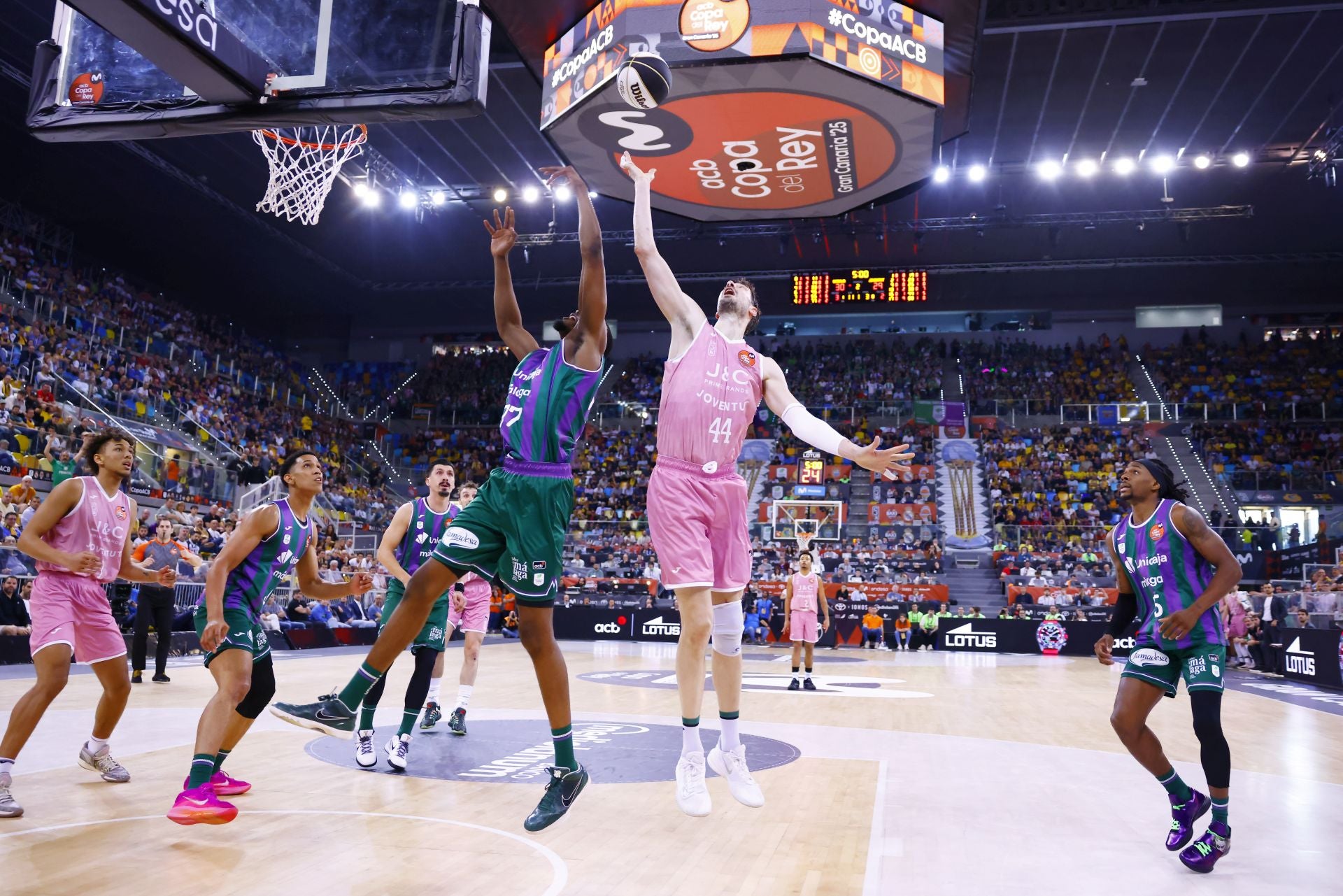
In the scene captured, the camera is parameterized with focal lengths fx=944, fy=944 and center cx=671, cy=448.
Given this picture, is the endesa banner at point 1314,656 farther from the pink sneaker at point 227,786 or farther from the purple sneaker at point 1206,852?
the pink sneaker at point 227,786

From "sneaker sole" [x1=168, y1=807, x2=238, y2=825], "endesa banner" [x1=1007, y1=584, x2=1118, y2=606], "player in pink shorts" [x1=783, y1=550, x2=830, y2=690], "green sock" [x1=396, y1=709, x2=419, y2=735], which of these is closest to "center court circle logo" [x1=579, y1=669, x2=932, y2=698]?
"player in pink shorts" [x1=783, y1=550, x2=830, y2=690]

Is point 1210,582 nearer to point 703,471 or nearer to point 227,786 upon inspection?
point 703,471

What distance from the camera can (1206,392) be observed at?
3041 cm

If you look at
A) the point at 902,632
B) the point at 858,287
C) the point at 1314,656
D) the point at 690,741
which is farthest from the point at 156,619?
the point at 858,287

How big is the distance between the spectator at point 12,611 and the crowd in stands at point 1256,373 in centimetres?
3059

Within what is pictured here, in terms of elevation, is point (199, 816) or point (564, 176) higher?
point (564, 176)

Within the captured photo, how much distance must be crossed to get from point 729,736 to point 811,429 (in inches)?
61.7

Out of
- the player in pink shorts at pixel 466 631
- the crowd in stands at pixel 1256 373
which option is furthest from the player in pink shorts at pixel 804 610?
the crowd in stands at pixel 1256 373

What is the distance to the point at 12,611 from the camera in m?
11.7

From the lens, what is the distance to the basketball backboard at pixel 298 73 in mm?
5680

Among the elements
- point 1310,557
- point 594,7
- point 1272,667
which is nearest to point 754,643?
point 1272,667

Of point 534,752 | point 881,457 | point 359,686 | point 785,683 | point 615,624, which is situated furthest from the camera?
point 615,624

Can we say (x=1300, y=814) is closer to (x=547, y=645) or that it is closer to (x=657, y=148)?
(x=547, y=645)

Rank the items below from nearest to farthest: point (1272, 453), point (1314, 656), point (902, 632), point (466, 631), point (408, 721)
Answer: point (408, 721)
point (466, 631)
point (1314, 656)
point (902, 632)
point (1272, 453)
